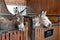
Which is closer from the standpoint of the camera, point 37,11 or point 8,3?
point 8,3

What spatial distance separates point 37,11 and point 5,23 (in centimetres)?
222

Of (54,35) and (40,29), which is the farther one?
(54,35)

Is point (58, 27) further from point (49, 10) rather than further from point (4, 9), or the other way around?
point (4, 9)

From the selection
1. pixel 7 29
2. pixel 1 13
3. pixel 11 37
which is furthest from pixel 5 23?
pixel 1 13

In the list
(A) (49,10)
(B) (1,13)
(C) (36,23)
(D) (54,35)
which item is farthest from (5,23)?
(A) (49,10)

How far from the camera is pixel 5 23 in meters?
2.31

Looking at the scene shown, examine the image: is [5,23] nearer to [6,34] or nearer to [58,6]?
[6,34]

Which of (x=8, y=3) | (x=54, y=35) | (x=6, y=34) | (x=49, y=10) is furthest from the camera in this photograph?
(x=49, y=10)

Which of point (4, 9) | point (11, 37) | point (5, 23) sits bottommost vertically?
point (11, 37)

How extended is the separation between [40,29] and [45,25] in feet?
0.47

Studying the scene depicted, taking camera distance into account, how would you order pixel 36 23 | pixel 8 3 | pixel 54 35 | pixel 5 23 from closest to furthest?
pixel 5 23, pixel 36 23, pixel 54 35, pixel 8 3

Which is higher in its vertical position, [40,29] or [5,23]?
[5,23]

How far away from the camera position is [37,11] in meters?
4.40

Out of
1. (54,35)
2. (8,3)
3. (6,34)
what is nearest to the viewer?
(6,34)
